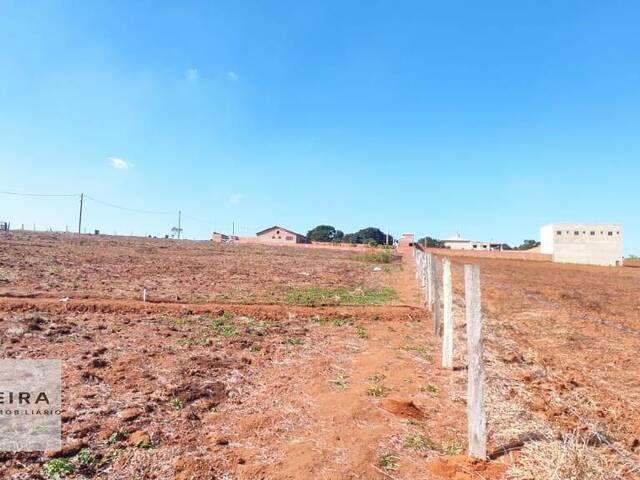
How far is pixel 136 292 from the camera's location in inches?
468

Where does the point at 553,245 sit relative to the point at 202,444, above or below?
above

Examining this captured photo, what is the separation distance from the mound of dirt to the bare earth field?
0.01 meters

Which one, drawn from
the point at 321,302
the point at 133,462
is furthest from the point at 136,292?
the point at 133,462

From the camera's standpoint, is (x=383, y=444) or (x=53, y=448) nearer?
(x=53, y=448)

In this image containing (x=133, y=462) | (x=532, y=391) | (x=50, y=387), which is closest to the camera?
(x=133, y=462)

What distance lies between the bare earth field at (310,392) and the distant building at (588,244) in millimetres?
55968

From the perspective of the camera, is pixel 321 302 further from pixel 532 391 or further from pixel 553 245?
pixel 553 245

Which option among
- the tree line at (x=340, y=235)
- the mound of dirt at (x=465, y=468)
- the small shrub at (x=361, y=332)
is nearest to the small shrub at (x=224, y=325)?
the small shrub at (x=361, y=332)

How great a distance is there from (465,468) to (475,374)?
Answer: 79 cm

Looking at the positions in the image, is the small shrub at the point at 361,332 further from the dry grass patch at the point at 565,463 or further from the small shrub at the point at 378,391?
the dry grass patch at the point at 565,463

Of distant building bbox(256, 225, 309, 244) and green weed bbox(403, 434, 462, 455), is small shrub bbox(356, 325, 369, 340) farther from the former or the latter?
distant building bbox(256, 225, 309, 244)

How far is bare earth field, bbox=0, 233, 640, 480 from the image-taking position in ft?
10.8

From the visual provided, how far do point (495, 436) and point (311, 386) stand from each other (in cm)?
228

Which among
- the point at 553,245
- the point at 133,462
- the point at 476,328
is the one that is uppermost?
the point at 553,245
